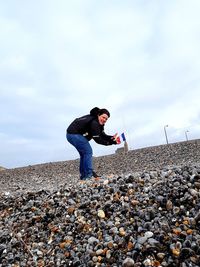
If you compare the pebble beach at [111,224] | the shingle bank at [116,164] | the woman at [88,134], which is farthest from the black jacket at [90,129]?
the shingle bank at [116,164]

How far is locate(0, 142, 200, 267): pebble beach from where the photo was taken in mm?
4441

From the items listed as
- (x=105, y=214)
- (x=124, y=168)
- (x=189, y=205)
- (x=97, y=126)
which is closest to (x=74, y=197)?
(x=105, y=214)

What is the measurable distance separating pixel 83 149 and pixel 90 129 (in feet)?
1.82

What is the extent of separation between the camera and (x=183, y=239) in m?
4.43

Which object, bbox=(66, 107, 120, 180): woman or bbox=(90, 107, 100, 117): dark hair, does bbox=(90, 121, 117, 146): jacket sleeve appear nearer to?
bbox=(66, 107, 120, 180): woman

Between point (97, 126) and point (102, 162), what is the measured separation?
1321 centimetres

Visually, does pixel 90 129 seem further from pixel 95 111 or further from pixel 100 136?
pixel 95 111

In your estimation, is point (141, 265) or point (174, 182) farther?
point (174, 182)

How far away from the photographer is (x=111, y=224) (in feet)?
17.0

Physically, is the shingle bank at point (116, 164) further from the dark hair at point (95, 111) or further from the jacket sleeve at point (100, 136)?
the dark hair at point (95, 111)

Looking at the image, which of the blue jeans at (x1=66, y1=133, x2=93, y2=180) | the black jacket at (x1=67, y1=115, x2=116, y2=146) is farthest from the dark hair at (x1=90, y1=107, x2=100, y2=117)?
the blue jeans at (x1=66, y1=133, x2=93, y2=180)

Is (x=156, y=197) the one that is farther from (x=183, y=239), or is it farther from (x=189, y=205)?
(x=183, y=239)

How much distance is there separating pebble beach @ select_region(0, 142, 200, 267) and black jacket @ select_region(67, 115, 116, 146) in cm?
289

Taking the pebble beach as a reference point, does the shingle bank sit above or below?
Answer: above
